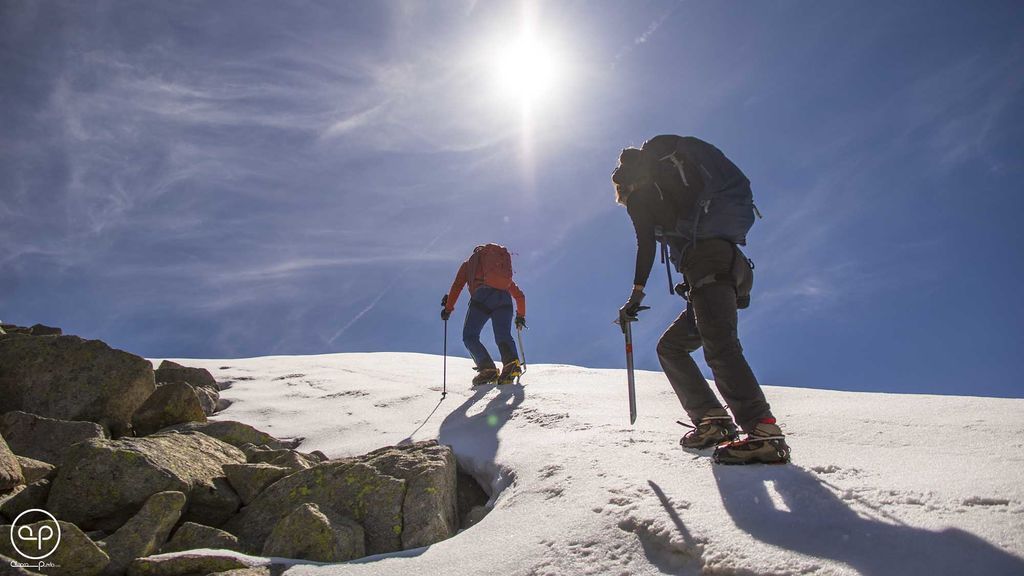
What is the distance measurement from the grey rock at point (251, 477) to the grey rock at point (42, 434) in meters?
2.42

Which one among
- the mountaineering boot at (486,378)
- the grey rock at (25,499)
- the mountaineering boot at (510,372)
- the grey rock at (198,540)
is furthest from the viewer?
the mountaineering boot at (486,378)

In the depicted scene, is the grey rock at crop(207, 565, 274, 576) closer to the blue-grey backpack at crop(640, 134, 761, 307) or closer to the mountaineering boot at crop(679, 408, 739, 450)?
the mountaineering boot at crop(679, 408, 739, 450)

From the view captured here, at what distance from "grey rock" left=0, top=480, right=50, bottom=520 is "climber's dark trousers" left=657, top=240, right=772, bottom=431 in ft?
16.5

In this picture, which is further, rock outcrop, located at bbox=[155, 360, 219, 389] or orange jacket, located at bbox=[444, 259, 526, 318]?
orange jacket, located at bbox=[444, 259, 526, 318]

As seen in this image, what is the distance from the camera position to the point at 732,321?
13.4 ft

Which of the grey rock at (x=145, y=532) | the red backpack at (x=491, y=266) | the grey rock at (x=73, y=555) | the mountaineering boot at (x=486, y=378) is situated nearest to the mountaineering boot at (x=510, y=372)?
the mountaineering boot at (x=486, y=378)

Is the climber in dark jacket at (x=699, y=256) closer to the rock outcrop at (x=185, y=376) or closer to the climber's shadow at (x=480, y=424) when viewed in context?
the climber's shadow at (x=480, y=424)

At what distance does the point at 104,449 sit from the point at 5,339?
605cm

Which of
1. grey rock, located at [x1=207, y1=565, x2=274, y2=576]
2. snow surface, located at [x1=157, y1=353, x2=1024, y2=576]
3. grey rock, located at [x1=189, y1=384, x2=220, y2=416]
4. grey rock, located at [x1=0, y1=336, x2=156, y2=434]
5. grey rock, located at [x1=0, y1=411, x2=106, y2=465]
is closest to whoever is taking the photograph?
snow surface, located at [x1=157, y1=353, x2=1024, y2=576]

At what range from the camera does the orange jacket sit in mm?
10969

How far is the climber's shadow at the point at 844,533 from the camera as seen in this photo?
2055 millimetres

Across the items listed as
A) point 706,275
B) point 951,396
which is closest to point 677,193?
point 706,275

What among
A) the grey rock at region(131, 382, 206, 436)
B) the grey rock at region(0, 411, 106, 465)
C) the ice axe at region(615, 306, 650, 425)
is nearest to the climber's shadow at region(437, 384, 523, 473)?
the ice axe at region(615, 306, 650, 425)

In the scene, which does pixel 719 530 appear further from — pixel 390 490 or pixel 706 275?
pixel 390 490
